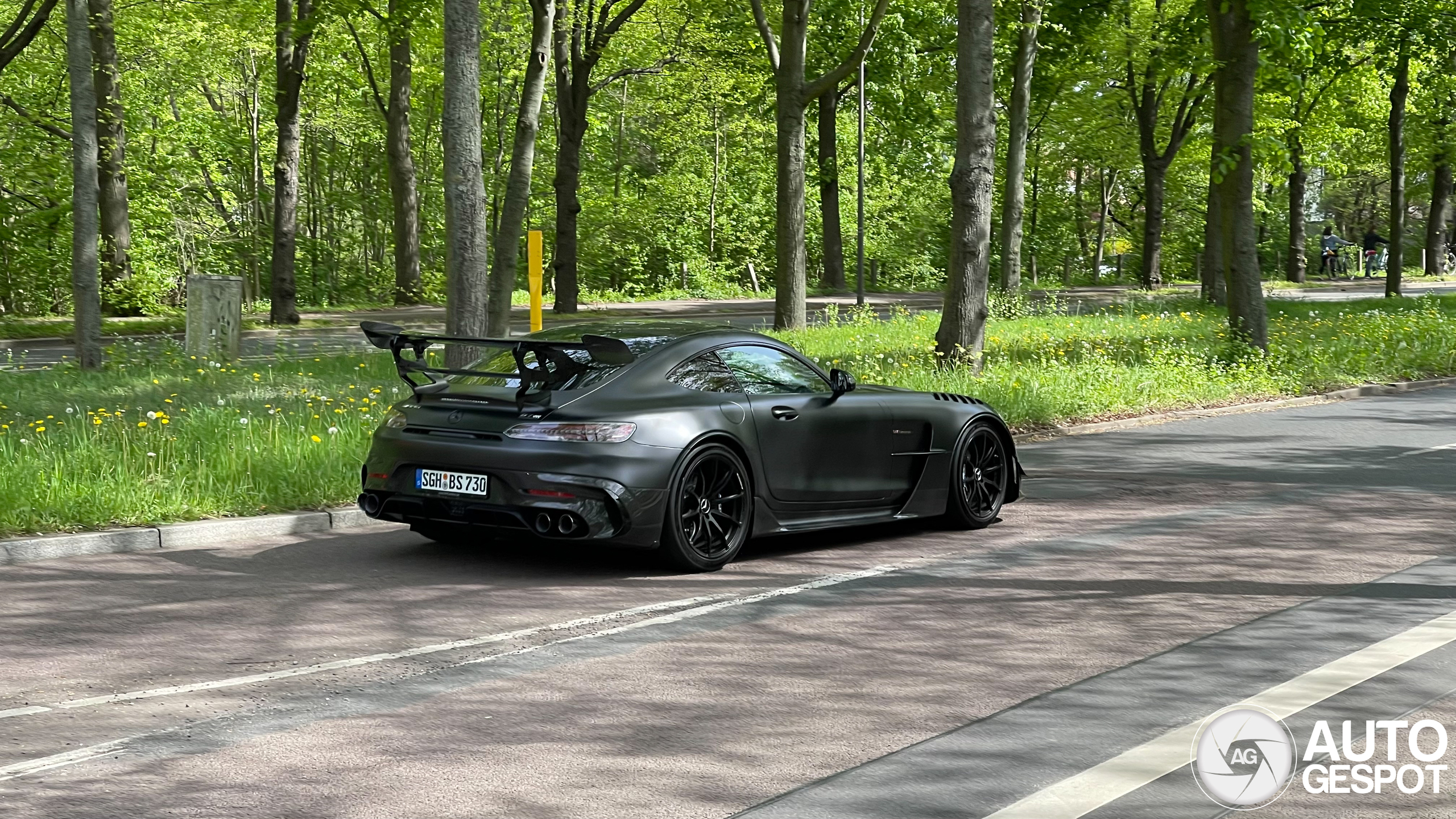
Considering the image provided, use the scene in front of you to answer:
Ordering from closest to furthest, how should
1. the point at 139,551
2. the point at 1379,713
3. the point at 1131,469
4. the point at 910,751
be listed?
1. the point at 910,751
2. the point at 1379,713
3. the point at 139,551
4. the point at 1131,469

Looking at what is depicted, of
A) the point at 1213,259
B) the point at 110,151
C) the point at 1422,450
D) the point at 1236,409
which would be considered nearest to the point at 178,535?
the point at 1422,450

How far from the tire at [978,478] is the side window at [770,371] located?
120 centimetres

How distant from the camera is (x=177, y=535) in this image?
9.23m

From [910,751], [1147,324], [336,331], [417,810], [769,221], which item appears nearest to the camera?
[417,810]

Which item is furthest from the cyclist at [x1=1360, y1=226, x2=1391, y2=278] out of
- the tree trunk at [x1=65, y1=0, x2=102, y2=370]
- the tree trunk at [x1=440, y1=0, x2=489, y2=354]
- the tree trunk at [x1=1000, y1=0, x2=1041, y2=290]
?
the tree trunk at [x1=65, y1=0, x2=102, y2=370]

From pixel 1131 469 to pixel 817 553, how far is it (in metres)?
4.93

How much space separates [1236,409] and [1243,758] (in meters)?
14.0

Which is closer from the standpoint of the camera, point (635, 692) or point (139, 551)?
point (635, 692)

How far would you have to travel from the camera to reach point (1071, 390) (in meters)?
16.9

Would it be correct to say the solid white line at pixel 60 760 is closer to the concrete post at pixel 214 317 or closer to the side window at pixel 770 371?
the side window at pixel 770 371

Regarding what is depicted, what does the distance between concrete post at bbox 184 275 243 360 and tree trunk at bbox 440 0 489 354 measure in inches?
233

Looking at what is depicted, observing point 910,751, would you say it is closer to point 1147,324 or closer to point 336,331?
point 1147,324

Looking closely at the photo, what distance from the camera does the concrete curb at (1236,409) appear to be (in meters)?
15.9

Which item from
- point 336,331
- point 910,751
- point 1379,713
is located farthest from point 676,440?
point 336,331
